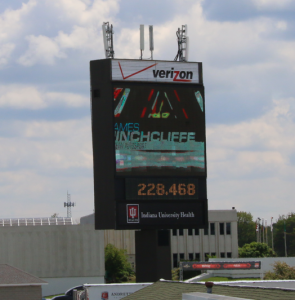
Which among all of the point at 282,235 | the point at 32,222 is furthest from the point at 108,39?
the point at 282,235

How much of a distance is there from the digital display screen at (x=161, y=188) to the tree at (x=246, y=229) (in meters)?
104

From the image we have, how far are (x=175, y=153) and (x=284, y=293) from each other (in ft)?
56.9

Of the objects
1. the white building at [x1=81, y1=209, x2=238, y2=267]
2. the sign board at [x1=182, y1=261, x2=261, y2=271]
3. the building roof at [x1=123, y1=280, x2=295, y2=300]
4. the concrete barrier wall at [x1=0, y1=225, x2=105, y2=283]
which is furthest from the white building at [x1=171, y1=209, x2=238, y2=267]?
the building roof at [x1=123, y1=280, x2=295, y2=300]

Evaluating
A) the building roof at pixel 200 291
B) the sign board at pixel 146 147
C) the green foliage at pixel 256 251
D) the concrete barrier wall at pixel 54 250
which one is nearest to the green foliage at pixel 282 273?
the concrete barrier wall at pixel 54 250

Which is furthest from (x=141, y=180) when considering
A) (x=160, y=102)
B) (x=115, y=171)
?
(x=160, y=102)

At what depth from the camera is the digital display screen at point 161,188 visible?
31.1m

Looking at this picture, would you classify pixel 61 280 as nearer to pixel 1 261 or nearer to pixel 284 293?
pixel 1 261

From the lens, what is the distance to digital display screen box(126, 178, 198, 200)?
1225 inches

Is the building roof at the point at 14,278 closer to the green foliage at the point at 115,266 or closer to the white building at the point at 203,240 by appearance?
the green foliage at the point at 115,266

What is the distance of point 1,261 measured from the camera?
60156 mm

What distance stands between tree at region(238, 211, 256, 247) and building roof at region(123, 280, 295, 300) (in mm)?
114855

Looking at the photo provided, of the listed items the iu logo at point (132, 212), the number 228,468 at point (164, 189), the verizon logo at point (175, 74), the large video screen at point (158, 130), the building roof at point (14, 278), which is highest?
the verizon logo at point (175, 74)

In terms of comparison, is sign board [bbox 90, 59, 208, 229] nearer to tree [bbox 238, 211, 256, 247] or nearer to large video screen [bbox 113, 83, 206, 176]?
large video screen [bbox 113, 83, 206, 176]

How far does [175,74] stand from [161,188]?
691 centimetres
